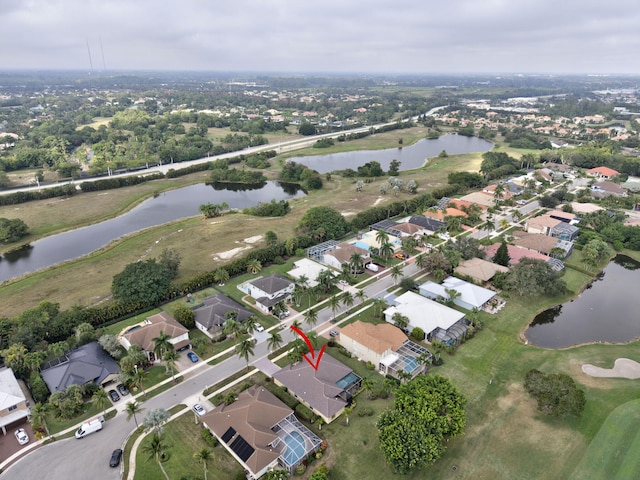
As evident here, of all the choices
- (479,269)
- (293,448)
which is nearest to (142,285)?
(293,448)

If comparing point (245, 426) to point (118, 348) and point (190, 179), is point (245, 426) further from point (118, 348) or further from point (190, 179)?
point (190, 179)

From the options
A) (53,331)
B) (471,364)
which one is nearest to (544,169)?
(471,364)

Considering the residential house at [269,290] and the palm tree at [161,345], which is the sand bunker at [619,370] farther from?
the palm tree at [161,345]

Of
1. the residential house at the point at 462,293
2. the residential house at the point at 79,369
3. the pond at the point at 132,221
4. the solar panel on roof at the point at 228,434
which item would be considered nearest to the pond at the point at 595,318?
the residential house at the point at 462,293

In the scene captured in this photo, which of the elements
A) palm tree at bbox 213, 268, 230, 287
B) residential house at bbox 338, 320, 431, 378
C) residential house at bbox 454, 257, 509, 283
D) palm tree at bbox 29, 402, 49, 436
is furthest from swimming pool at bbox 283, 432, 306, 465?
residential house at bbox 454, 257, 509, 283

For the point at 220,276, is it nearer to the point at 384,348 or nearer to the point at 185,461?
the point at 384,348

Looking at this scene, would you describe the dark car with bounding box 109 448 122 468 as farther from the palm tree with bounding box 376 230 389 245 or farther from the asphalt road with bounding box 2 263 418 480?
the palm tree with bounding box 376 230 389 245
